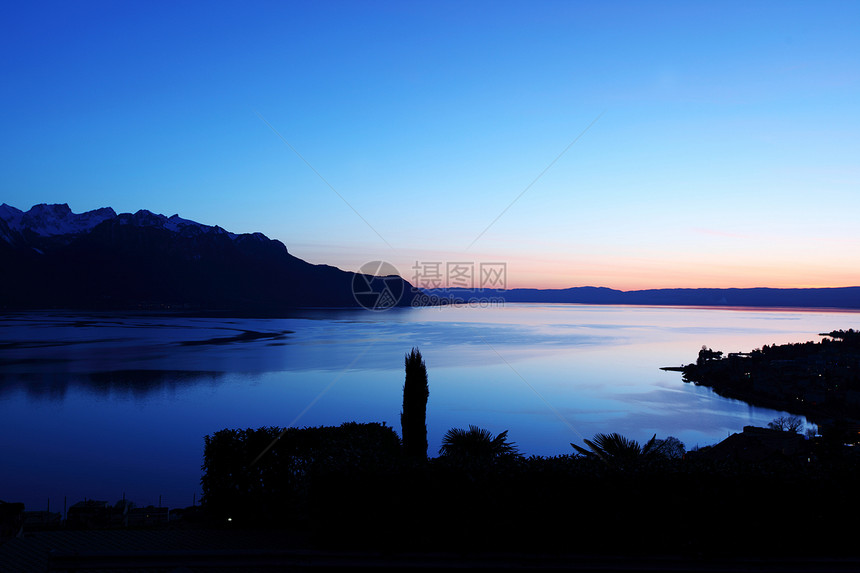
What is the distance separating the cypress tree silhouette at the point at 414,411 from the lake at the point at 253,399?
1271 cm

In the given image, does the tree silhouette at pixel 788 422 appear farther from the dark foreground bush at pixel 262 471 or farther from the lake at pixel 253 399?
the dark foreground bush at pixel 262 471

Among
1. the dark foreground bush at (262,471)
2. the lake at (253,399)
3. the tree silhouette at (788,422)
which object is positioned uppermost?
the dark foreground bush at (262,471)

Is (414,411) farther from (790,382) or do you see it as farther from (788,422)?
(790,382)

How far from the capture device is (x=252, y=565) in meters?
6.77

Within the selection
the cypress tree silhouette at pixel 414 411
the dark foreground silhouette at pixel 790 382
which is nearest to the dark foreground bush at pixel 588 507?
the cypress tree silhouette at pixel 414 411

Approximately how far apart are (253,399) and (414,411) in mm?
33171

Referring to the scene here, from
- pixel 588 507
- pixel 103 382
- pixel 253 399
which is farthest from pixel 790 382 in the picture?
pixel 103 382

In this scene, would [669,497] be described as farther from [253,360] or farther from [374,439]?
[253,360]

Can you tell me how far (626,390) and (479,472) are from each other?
4933 cm

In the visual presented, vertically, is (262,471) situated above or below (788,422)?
above

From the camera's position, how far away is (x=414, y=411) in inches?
484

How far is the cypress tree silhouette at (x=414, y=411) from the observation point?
1230 cm

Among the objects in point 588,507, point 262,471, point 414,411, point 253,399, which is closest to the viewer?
point 588,507

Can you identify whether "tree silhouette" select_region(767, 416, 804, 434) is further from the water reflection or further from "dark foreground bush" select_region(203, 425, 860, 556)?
the water reflection
